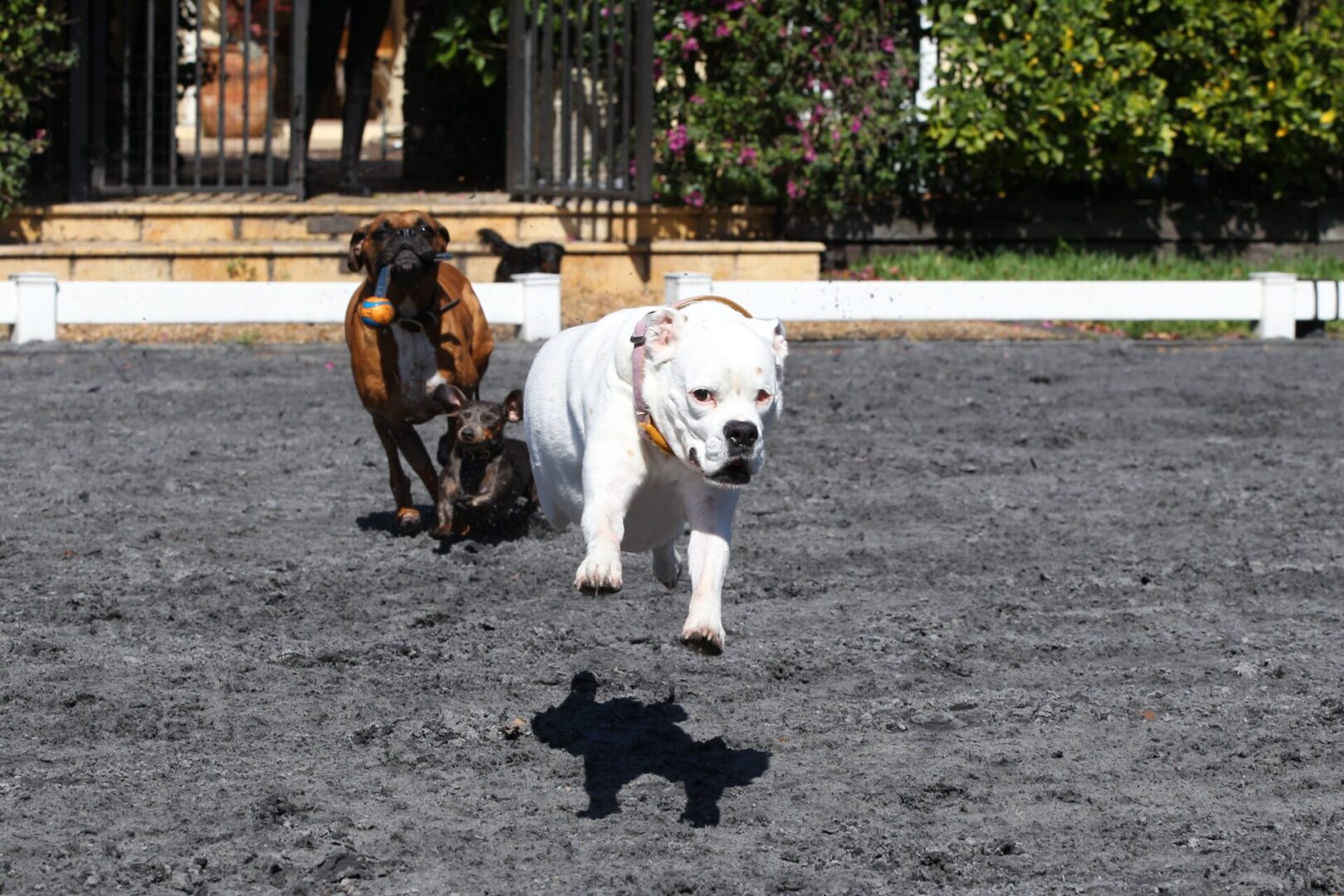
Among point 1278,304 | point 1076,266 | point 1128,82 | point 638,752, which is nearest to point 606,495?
point 638,752

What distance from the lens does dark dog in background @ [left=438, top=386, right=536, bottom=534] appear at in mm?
7855

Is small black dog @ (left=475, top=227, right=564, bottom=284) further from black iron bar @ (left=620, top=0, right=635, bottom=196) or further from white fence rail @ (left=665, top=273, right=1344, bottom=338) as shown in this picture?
white fence rail @ (left=665, top=273, right=1344, bottom=338)

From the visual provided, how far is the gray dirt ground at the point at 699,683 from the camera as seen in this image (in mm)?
4523

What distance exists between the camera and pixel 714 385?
4.36 m

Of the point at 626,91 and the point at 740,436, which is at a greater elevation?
the point at 626,91

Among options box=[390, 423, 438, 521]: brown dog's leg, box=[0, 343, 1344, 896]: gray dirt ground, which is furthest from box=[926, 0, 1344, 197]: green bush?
box=[390, 423, 438, 521]: brown dog's leg

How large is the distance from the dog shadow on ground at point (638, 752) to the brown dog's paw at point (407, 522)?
2.52 metres

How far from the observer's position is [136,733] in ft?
17.7

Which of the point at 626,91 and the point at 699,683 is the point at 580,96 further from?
the point at 699,683

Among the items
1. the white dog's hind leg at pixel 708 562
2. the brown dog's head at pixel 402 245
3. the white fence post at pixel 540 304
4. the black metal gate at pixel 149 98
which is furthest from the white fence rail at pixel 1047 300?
the white dog's hind leg at pixel 708 562

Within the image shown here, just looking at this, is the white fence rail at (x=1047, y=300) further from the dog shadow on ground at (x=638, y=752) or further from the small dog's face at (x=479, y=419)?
the dog shadow on ground at (x=638, y=752)

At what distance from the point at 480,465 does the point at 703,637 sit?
12.6ft

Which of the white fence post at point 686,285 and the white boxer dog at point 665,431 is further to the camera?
the white fence post at point 686,285

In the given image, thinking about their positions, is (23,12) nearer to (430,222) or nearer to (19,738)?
(430,222)
